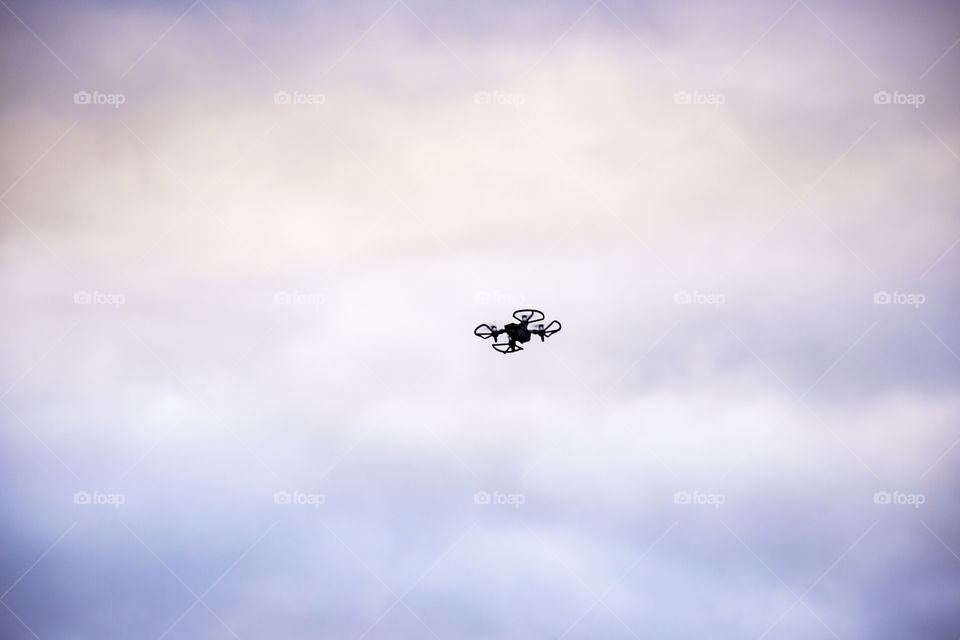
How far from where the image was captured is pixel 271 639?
114688 mm

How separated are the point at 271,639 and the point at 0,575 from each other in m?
42.7

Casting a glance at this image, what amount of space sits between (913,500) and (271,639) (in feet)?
262

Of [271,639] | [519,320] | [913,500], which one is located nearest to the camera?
[519,320]

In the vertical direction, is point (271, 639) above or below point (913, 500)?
below

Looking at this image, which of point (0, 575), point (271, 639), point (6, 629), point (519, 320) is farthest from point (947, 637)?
point (6, 629)

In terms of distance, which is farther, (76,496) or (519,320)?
(76,496)

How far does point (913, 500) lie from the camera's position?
72.4 m

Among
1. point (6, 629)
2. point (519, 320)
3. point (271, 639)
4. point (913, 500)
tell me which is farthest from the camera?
point (6, 629)

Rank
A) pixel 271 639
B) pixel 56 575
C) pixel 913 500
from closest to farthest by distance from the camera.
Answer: pixel 913 500 → pixel 271 639 → pixel 56 575

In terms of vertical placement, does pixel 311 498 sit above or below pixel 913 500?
below

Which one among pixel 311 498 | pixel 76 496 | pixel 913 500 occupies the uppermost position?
pixel 913 500

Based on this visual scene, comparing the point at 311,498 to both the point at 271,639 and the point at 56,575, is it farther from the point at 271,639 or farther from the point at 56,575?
the point at 56,575

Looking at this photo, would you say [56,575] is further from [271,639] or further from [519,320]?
[519,320]

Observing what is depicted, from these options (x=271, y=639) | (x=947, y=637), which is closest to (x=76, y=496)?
(x=271, y=639)
